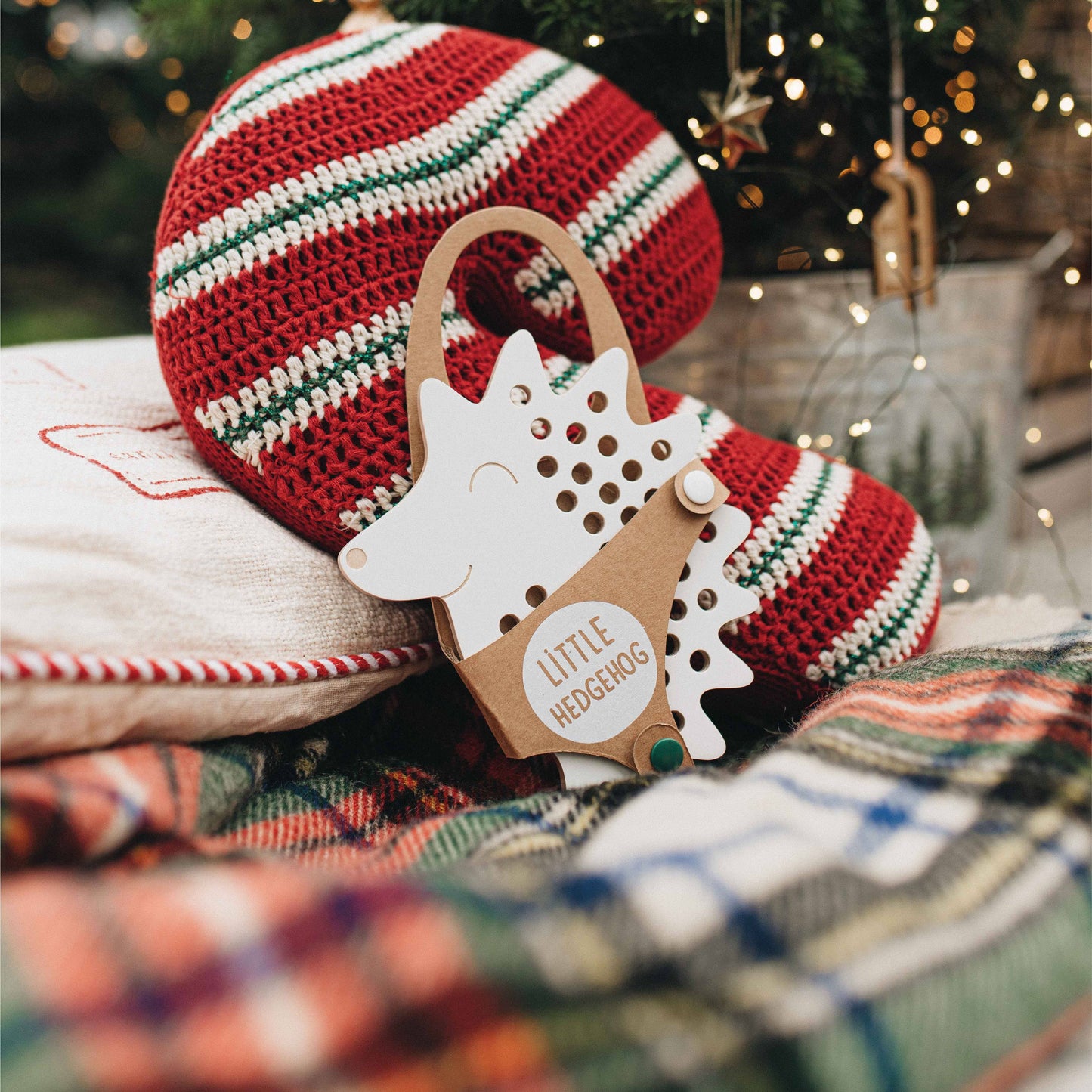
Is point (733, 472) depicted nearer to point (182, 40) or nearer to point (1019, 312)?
point (1019, 312)

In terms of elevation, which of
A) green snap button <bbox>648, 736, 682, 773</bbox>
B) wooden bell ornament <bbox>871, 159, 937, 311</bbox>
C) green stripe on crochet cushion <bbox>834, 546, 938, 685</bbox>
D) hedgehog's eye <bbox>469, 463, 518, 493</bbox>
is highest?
wooden bell ornament <bbox>871, 159, 937, 311</bbox>

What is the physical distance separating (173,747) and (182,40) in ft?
2.40

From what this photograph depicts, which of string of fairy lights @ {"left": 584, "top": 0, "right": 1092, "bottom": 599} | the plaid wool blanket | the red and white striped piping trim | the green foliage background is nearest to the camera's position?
the plaid wool blanket

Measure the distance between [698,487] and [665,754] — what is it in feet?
0.44

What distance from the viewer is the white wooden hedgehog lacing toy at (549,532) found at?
411mm

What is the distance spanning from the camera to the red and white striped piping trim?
0.32m

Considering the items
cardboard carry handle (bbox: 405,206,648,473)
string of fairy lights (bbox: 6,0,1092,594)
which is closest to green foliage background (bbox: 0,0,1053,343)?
string of fairy lights (bbox: 6,0,1092,594)

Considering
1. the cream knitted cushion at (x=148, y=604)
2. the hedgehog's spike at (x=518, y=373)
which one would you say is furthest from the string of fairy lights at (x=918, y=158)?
the cream knitted cushion at (x=148, y=604)

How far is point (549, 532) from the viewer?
0.43m

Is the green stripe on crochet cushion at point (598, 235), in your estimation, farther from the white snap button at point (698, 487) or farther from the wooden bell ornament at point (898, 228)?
the wooden bell ornament at point (898, 228)

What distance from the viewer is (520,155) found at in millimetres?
485

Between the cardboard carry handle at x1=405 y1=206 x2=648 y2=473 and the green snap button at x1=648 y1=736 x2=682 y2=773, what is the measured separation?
0.17 meters

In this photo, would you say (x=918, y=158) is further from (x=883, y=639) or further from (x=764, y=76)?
(x=883, y=639)

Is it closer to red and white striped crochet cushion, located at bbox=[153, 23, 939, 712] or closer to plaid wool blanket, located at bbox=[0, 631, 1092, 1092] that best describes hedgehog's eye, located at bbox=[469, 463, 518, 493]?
red and white striped crochet cushion, located at bbox=[153, 23, 939, 712]
